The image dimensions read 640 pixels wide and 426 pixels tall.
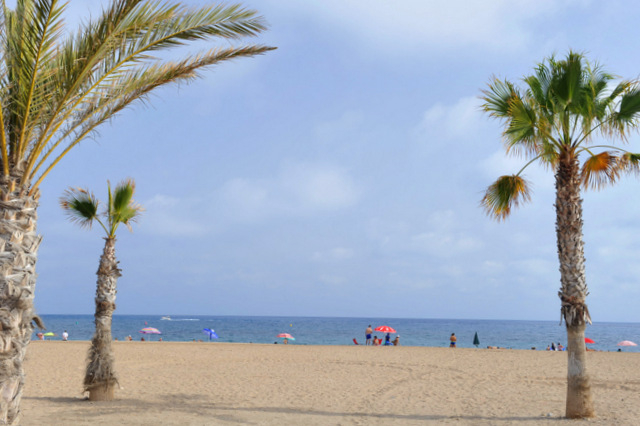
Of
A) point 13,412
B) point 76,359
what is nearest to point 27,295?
point 13,412

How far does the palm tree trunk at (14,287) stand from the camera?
504 centimetres

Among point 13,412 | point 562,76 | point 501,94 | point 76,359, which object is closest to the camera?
point 13,412

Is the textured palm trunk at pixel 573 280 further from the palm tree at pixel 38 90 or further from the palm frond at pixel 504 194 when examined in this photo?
the palm tree at pixel 38 90

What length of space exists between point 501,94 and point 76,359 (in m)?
23.1

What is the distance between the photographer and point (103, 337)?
38.8 feet

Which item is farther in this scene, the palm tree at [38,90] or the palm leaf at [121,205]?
the palm leaf at [121,205]

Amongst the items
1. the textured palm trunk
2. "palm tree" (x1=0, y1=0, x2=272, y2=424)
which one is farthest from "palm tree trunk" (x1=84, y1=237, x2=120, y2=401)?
the textured palm trunk

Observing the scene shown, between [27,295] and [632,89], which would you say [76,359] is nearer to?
[27,295]

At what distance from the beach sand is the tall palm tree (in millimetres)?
556

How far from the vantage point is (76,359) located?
23.9 metres

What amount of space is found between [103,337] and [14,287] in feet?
24.3

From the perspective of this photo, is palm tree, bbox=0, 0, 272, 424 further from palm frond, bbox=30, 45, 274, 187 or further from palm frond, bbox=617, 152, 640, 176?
palm frond, bbox=617, 152, 640, 176

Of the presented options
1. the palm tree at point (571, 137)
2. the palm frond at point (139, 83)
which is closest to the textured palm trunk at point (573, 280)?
the palm tree at point (571, 137)

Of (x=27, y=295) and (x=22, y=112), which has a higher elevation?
(x=22, y=112)
